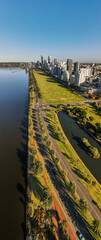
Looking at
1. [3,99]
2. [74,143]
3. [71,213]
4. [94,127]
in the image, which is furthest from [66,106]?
[71,213]

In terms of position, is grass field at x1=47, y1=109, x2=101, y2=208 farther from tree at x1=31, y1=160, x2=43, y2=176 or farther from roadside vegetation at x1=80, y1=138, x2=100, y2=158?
tree at x1=31, y1=160, x2=43, y2=176

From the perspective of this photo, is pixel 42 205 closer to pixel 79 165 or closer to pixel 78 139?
pixel 79 165

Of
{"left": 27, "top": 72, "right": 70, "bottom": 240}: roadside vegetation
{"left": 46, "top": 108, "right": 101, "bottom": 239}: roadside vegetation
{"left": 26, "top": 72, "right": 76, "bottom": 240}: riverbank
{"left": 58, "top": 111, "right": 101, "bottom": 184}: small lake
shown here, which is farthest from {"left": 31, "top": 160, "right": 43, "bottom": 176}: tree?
{"left": 58, "top": 111, "right": 101, "bottom": 184}: small lake

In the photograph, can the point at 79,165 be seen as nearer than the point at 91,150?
Yes

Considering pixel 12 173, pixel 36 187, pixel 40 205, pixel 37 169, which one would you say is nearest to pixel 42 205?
pixel 40 205

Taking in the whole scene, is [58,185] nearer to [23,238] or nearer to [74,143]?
[23,238]

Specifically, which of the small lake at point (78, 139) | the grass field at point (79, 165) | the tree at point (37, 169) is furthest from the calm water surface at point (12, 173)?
the small lake at point (78, 139)

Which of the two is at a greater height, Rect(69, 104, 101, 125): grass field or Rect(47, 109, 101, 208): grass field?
Rect(69, 104, 101, 125): grass field

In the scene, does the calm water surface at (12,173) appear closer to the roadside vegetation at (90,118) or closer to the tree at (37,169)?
the tree at (37,169)
